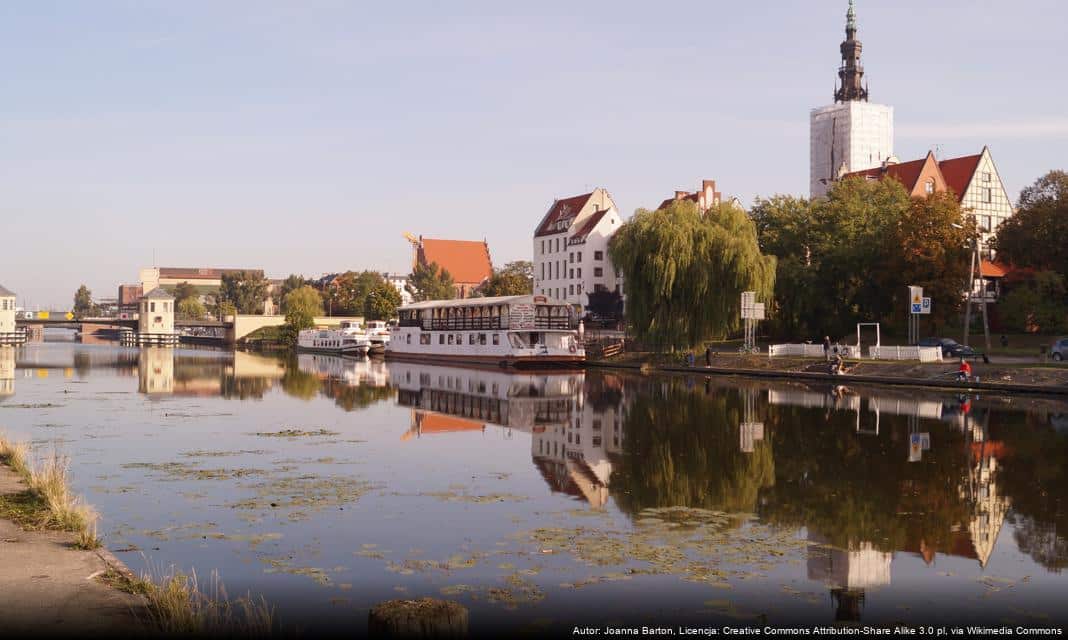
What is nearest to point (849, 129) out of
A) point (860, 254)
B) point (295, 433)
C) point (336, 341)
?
point (860, 254)

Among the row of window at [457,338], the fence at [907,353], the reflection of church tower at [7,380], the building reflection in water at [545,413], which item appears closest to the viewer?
the building reflection in water at [545,413]

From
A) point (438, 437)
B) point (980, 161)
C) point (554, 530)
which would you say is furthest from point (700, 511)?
point (980, 161)

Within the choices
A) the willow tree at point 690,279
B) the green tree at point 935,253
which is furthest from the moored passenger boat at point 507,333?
the green tree at point 935,253

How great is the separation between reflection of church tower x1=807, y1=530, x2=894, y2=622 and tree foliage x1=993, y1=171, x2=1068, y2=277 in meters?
51.5

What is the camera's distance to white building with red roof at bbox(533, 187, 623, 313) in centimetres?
11250

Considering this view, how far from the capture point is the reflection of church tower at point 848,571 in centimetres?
1127

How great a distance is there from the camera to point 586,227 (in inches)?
4518

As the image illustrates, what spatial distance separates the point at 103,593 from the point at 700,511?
10196mm

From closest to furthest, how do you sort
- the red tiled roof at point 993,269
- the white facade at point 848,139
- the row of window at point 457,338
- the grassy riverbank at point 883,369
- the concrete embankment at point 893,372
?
the concrete embankment at point 893,372 < the grassy riverbank at point 883,369 < the red tiled roof at point 993,269 < the row of window at point 457,338 < the white facade at point 848,139

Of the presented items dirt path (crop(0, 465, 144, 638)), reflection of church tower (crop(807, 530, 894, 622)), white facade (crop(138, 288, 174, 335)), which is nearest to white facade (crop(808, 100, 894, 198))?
reflection of church tower (crop(807, 530, 894, 622))

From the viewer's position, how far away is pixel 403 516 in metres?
→ 16.4

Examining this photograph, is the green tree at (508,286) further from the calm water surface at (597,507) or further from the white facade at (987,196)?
the calm water surface at (597,507)

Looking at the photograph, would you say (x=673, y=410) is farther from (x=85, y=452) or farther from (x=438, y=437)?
(x=85, y=452)

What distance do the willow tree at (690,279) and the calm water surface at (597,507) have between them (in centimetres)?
2457
